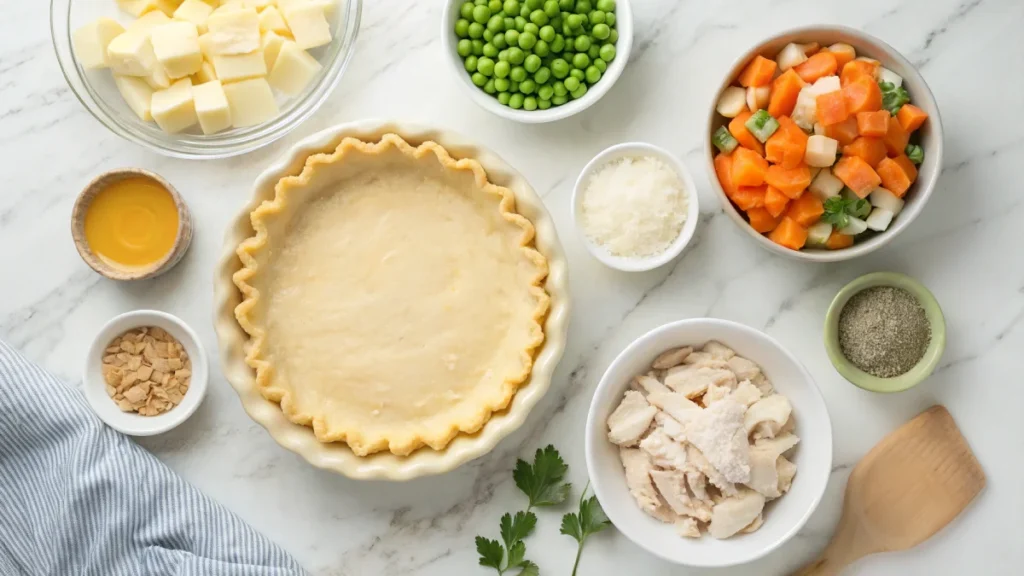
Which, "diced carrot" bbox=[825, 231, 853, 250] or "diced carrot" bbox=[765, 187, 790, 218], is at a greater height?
"diced carrot" bbox=[765, 187, 790, 218]

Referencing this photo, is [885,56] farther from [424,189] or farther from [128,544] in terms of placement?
[128,544]

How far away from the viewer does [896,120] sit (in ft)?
8.12

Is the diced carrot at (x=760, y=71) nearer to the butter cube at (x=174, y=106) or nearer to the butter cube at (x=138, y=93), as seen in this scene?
the butter cube at (x=174, y=106)

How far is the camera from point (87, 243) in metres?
2.70

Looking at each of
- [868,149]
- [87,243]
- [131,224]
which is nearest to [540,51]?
[868,149]

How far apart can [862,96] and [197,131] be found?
6.60 ft

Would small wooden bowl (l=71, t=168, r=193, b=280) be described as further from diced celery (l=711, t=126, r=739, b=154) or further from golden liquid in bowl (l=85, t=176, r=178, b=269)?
diced celery (l=711, t=126, r=739, b=154)

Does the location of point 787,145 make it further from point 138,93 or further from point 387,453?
point 138,93

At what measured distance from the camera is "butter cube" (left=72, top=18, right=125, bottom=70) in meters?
2.68

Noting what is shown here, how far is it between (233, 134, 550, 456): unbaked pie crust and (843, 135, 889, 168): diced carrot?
0.95m

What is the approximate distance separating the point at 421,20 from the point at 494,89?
37cm

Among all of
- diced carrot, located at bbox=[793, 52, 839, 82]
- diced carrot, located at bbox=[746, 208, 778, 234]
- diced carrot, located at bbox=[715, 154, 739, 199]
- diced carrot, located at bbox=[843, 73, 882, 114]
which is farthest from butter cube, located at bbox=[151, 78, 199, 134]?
diced carrot, located at bbox=[843, 73, 882, 114]

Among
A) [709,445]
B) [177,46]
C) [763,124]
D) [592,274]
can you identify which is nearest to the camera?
[709,445]

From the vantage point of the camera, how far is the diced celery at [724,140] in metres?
2.56
